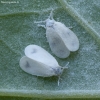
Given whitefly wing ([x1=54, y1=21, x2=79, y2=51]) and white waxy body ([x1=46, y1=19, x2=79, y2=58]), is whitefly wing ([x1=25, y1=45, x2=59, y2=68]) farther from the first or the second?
whitefly wing ([x1=54, y1=21, x2=79, y2=51])

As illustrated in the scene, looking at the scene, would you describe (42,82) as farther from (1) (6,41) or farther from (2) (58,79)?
(1) (6,41)

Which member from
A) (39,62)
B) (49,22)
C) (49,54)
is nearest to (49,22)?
(49,22)

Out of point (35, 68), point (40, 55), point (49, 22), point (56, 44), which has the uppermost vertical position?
point (49, 22)

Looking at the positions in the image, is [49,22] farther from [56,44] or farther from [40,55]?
[40,55]

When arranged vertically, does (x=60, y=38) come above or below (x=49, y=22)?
below

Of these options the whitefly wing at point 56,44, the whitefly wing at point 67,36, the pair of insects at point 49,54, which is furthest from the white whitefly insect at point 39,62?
the whitefly wing at point 67,36
